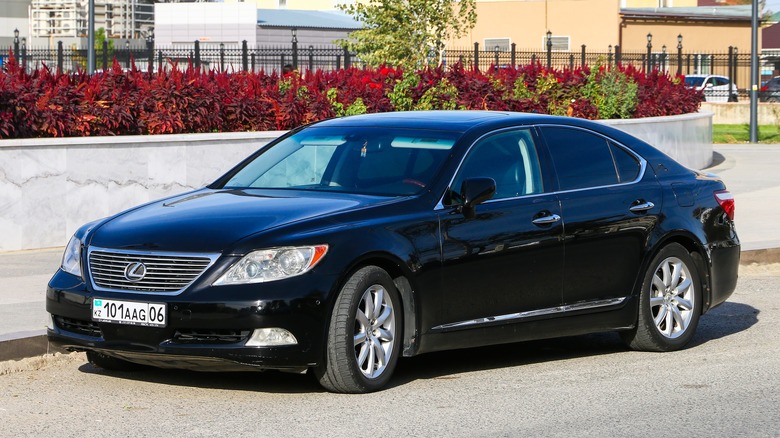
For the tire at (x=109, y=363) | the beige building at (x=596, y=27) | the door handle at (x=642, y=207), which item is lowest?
the tire at (x=109, y=363)

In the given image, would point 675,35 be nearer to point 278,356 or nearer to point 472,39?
point 472,39

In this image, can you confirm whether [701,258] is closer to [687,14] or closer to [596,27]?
[596,27]

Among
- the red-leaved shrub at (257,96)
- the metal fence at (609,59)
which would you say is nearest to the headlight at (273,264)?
the red-leaved shrub at (257,96)

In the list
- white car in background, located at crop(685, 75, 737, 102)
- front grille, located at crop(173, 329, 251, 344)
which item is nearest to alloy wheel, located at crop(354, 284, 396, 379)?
front grille, located at crop(173, 329, 251, 344)

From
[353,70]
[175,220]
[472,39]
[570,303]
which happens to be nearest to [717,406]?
[570,303]

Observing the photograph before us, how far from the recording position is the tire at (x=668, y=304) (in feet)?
29.0

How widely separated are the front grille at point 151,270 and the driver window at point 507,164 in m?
1.75

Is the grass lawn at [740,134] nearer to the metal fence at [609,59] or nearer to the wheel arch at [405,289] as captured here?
the metal fence at [609,59]

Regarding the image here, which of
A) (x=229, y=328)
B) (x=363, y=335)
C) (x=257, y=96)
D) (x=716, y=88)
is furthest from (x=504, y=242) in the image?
(x=716, y=88)

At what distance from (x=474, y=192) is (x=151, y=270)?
6.10 ft

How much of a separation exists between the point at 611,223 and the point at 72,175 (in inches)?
267

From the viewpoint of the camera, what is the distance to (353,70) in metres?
18.8

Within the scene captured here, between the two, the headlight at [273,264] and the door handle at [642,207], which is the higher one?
the door handle at [642,207]

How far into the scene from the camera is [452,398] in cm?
738
